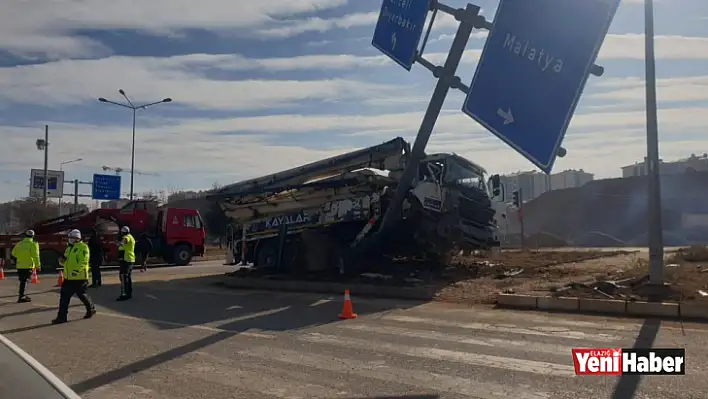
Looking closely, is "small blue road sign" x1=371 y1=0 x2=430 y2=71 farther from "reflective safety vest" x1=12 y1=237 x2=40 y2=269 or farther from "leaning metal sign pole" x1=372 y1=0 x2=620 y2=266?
"reflective safety vest" x1=12 y1=237 x2=40 y2=269

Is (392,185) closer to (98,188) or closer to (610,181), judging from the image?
(98,188)

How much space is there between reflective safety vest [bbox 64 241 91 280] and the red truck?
53.4 feet

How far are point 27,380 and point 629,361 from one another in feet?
21.2

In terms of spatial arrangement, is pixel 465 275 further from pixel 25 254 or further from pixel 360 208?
pixel 25 254

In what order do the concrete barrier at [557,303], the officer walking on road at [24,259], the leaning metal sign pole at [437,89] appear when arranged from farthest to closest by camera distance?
the leaning metal sign pole at [437,89] < the officer walking on road at [24,259] < the concrete barrier at [557,303]

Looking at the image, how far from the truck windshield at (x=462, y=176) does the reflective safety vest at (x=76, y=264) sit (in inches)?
345

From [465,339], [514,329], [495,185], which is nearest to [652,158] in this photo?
[514,329]

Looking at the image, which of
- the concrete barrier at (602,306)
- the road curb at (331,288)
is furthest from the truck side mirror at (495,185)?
the concrete barrier at (602,306)

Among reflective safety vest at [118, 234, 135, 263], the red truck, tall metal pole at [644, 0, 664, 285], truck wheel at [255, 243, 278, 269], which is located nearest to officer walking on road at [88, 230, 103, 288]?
reflective safety vest at [118, 234, 135, 263]

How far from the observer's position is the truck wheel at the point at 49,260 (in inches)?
1099

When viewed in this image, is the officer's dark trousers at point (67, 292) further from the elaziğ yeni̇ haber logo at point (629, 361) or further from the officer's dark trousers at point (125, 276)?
the elaziğ yeni̇ haber logo at point (629, 361)

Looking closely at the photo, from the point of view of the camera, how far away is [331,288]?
1602cm

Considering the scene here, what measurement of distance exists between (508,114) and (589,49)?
75.4 inches

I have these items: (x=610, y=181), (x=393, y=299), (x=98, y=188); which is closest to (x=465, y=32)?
(x=393, y=299)
